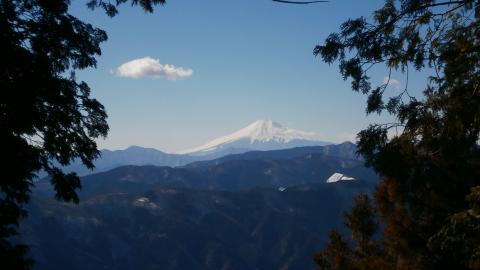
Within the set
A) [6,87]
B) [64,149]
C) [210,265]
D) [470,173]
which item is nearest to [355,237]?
[470,173]

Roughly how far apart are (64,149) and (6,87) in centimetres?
269

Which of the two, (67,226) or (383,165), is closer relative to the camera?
(383,165)

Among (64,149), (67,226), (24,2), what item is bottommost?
(67,226)

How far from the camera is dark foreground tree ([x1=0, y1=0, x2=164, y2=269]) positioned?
33.9ft

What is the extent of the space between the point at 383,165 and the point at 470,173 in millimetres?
6030

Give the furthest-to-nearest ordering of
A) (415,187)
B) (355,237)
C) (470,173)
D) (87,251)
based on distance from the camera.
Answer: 1. (87,251)
2. (355,237)
3. (470,173)
4. (415,187)

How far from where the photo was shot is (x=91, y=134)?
13.0m

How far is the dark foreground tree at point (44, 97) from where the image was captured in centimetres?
1034

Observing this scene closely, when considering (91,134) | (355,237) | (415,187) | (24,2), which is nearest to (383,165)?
(415,187)

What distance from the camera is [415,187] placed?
13.0 metres

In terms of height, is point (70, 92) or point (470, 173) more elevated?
point (70, 92)

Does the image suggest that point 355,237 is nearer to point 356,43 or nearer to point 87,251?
point 356,43

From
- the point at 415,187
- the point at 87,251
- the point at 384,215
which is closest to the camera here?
the point at 415,187

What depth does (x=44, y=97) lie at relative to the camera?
11.1 meters
